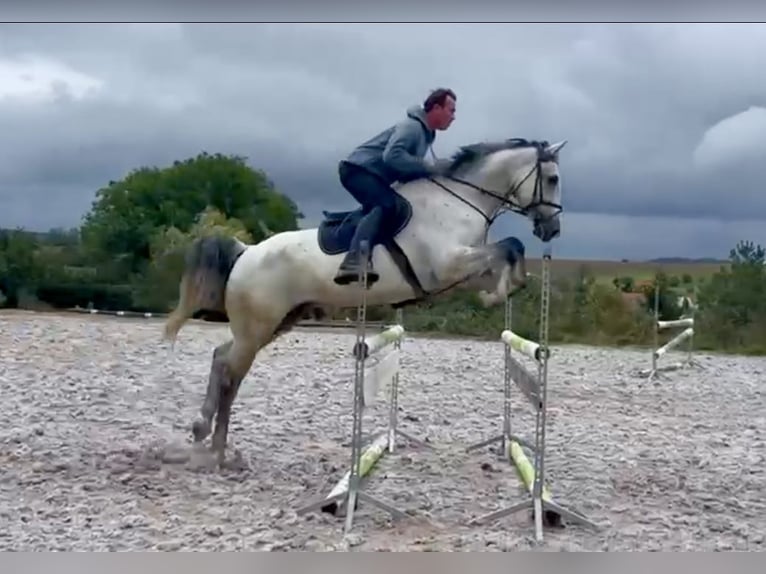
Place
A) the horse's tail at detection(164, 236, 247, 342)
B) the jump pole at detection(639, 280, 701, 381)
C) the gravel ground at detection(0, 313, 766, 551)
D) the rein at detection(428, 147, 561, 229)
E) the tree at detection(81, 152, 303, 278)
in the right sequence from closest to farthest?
the gravel ground at detection(0, 313, 766, 551) < the rein at detection(428, 147, 561, 229) < the horse's tail at detection(164, 236, 247, 342) < the tree at detection(81, 152, 303, 278) < the jump pole at detection(639, 280, 701, 381)

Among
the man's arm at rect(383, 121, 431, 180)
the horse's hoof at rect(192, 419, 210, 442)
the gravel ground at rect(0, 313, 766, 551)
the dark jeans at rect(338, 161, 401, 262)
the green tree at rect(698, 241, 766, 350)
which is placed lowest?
the gravel ground at rect(0, 313, 766, 551)

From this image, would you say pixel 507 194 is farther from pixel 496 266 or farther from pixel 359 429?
pixel 359 429

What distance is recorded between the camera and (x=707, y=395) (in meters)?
5.62

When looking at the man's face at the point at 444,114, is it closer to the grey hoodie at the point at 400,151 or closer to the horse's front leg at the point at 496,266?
the grey hoodie at the point at 400,151

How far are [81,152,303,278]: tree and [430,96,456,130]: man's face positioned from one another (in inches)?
29.3

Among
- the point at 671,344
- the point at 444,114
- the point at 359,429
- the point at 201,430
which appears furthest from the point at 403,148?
the point at 671,344

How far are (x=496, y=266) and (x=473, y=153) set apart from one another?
1.29ft

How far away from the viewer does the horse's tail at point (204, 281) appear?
327 cm

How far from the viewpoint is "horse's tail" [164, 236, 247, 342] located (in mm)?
3270

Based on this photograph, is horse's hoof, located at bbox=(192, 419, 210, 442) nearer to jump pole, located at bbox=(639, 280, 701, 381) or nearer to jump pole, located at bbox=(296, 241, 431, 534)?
jump pole, located at bbox=(296, 241, 431, 534)

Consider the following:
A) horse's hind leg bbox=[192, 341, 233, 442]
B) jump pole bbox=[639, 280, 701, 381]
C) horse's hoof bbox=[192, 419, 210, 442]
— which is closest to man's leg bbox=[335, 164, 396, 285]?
horse's hind leg bbox=[192, 341, 233, 442]

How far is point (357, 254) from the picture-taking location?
2.96 metres

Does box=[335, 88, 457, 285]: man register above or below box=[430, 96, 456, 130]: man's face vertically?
below

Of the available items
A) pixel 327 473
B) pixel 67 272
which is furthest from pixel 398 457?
pixel 67 272
